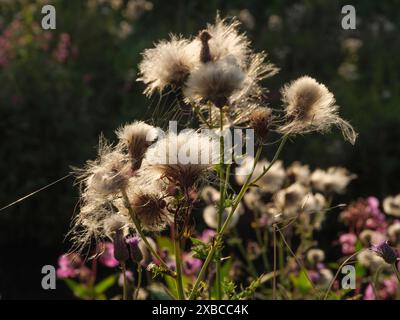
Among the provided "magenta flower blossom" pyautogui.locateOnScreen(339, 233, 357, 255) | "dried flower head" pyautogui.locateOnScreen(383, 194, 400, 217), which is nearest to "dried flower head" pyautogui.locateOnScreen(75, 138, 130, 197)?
"magenta flower blossom" pyautogui.locateOnScreen(339, 233, 357, 255)

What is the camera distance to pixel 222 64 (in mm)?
1842

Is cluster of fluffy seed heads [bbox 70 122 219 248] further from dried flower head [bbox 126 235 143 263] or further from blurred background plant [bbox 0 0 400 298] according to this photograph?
blurred background plant [bbox 0 0 400 298]

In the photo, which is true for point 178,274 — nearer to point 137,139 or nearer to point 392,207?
point 137,139

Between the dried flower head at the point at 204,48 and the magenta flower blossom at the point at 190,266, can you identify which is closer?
the dried flower head at the point at 204,48

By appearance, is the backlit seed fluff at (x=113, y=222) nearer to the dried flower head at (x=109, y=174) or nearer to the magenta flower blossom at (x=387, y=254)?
the dried flower head at (x=109, y=174)

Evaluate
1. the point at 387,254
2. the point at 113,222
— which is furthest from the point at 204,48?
the point at 387,254

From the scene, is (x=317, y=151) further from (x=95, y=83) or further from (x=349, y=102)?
(x=95, y=83)

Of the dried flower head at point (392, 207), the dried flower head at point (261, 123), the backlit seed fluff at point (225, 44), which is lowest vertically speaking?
the dried flower head at point (392, 207)

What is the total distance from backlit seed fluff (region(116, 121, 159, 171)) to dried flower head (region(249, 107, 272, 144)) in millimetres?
237

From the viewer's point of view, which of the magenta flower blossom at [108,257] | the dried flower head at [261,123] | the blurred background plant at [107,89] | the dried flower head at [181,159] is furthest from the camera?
the blurred background plant at [107,89]

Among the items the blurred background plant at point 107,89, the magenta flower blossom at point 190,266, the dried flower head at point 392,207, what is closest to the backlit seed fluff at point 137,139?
the magenta flower blossom at point 190,266

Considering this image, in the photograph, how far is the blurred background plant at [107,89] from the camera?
5430 millimetres

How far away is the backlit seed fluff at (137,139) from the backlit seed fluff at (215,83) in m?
0.12

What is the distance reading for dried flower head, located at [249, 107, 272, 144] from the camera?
1889mm
